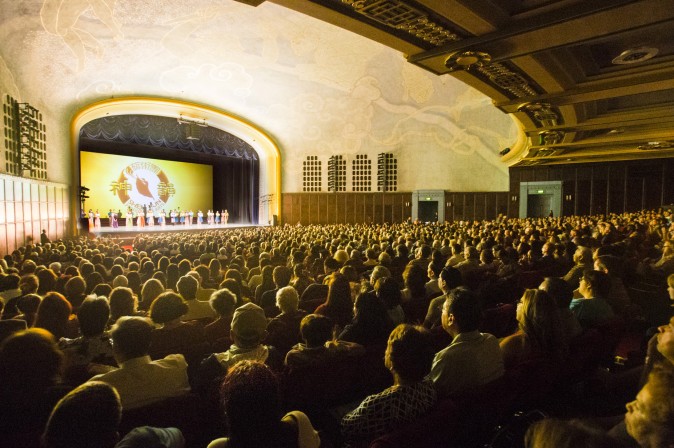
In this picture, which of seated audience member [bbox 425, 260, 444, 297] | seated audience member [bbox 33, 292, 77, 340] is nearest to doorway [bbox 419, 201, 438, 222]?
seated audience member [bbox 425, 260, 444, 297]

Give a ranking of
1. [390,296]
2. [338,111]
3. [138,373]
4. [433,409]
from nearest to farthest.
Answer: [433,409] → [138,373] → [390,296] → [338,111]

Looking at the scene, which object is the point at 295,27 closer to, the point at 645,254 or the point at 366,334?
the point at 645,254

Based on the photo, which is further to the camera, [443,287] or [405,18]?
[405,18]

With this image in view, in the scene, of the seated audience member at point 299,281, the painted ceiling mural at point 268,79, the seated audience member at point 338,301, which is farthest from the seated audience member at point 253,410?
the painted ceiling mural at point 268,79

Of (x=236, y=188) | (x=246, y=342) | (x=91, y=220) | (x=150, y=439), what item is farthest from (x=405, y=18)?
(x=236, y=188)

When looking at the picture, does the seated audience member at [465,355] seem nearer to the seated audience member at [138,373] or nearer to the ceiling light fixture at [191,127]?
the seated audience member at [138,373]

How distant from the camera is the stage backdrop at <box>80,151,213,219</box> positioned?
66.4 feet

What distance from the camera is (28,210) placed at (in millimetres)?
12125

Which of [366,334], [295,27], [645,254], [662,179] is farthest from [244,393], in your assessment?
[662,179]

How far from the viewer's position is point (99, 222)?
19234 millimetres

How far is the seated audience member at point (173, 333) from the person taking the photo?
9.59ft

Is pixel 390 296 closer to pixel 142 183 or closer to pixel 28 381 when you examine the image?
pixel 28 381

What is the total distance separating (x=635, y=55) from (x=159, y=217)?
2240 centimetres

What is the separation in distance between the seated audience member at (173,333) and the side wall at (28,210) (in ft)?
32.8
